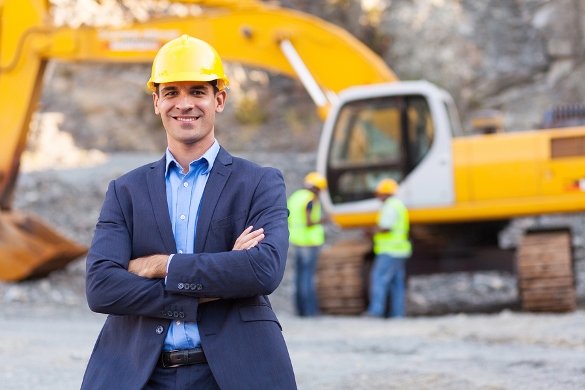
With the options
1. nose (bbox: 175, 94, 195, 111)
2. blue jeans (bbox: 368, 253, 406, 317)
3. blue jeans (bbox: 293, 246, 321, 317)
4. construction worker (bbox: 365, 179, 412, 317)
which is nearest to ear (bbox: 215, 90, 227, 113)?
nose (bbox: 175, 94, 195, 111)

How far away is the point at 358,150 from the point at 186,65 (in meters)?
7.71

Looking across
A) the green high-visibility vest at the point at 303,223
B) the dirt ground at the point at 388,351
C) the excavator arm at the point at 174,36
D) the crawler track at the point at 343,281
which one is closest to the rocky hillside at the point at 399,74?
the excavator arm at the point at 174,36

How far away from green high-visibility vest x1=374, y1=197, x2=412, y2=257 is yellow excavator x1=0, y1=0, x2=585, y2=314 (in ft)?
1.27

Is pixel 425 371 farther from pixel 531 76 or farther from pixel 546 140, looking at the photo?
pixel 531 76

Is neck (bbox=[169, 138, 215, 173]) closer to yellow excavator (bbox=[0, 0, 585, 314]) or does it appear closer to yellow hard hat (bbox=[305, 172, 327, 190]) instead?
yellow excavator (bbox=[0, 0, 585, 314])

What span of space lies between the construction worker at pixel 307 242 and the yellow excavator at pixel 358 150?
14cm

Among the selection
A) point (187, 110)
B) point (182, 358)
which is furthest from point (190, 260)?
point (187, 110)

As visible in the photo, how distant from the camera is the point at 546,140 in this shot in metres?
9.90

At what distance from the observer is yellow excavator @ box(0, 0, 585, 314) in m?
9.87

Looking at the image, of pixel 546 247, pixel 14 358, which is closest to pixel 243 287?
pixel 14 358

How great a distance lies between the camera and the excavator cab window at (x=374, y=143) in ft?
33.3

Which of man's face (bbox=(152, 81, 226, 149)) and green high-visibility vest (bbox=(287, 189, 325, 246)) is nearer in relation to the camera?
man's face (bbox=(152, 81, 226, 149))

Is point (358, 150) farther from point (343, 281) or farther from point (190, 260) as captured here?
point (190, 260)

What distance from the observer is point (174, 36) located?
10523mm
